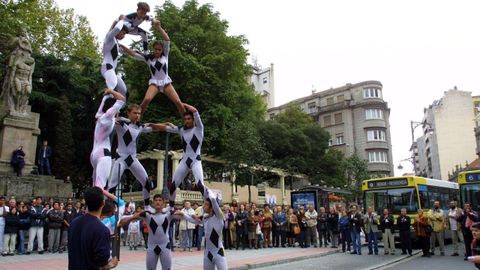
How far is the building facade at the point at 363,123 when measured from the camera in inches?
2429

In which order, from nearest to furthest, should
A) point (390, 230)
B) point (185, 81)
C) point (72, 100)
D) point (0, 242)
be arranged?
point (0, 242) < point (390, 230) < point (185, 81) < point (72, 100)

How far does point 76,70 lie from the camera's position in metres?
32.2

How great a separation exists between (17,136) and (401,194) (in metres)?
17.5

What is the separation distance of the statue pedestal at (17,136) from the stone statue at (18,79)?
1.34 feet

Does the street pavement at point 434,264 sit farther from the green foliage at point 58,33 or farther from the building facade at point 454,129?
the building facade at point 454,129

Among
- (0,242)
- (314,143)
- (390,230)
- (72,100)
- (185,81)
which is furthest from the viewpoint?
(314,143)

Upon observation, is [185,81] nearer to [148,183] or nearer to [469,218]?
[469,218]

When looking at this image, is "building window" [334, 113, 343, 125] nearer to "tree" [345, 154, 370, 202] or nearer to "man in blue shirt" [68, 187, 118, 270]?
"tree" [345, 154, 370, 202]

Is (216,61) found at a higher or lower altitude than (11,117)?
higher

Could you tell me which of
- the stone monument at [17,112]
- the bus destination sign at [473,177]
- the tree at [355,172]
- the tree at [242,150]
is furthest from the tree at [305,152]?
the stone monument at [17,112]

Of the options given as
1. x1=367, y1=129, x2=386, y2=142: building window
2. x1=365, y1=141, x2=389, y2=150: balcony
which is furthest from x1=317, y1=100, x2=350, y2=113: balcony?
x1=365, y1=141, x2=389, y2=150: balcony

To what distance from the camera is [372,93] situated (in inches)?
2498

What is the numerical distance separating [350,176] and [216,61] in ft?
75.2

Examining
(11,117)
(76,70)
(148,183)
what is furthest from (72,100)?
(148,183)
